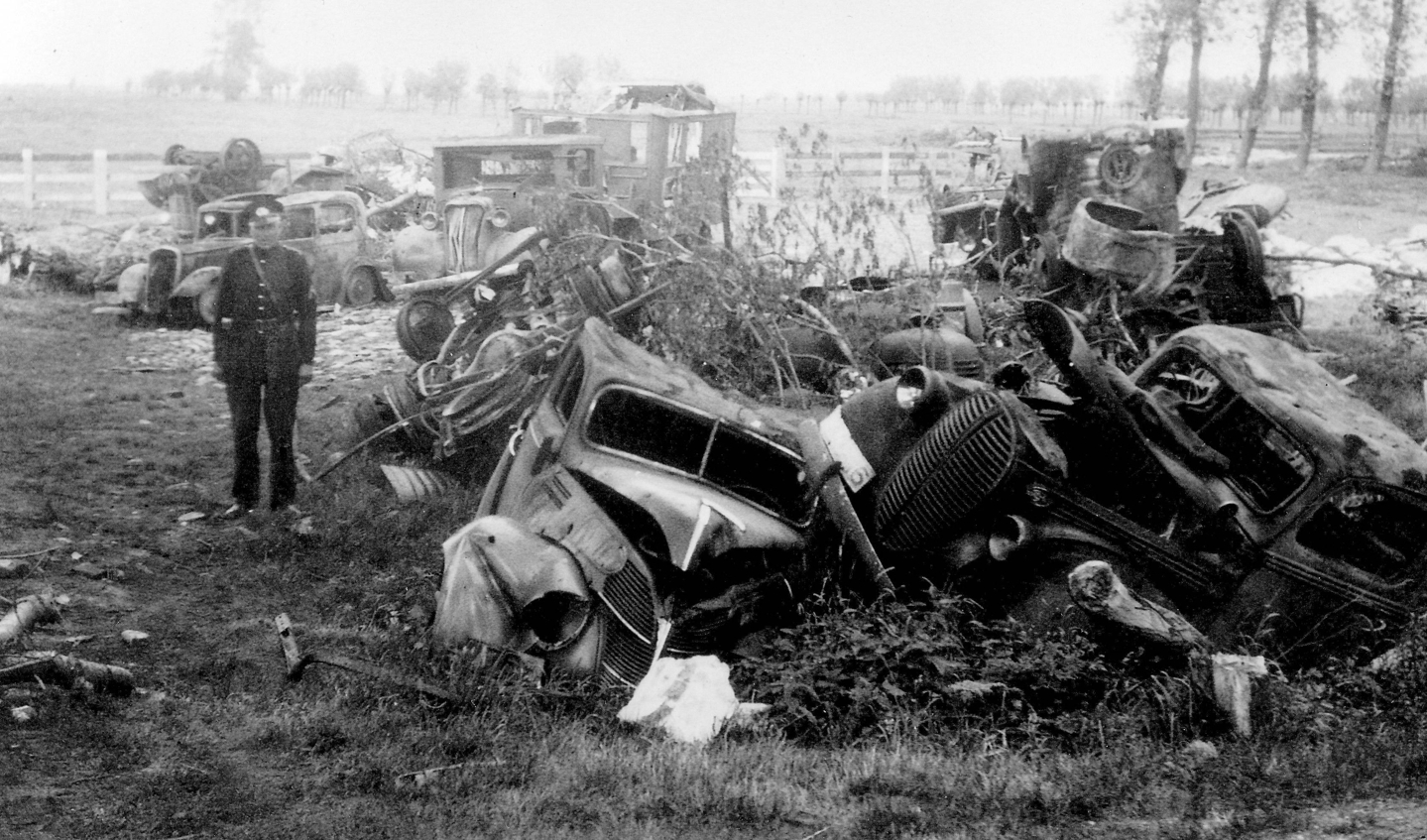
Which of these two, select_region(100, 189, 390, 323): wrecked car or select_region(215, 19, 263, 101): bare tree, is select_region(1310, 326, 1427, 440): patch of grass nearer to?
select_region(100, 189, 390, 323): wrecked car

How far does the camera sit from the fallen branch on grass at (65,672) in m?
4.42

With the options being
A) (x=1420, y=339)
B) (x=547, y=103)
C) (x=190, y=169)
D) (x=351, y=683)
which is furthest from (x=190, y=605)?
(x=547, y=103)

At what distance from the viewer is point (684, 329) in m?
8.38

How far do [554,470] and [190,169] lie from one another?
14.9m

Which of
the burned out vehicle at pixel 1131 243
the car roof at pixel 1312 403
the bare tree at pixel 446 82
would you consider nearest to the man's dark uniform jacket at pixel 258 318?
the car roof at pixel 1312 403

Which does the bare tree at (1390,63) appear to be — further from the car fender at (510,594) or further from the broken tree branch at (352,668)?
the broken tree branch at (352,668)

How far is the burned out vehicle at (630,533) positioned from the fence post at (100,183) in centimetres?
2014

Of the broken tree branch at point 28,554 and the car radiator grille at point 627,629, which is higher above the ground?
the car radiator grille at point 627,629

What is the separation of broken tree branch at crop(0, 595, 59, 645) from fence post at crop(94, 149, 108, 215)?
64.8 ft

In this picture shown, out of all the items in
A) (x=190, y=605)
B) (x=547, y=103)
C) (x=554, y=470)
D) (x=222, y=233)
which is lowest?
(x=190, y=605)

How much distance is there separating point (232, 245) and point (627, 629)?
989cm

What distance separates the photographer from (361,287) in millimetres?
15367

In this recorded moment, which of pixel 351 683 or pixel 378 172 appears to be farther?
pixel 378 172

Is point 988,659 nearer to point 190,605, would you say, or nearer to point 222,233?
point 190,605
